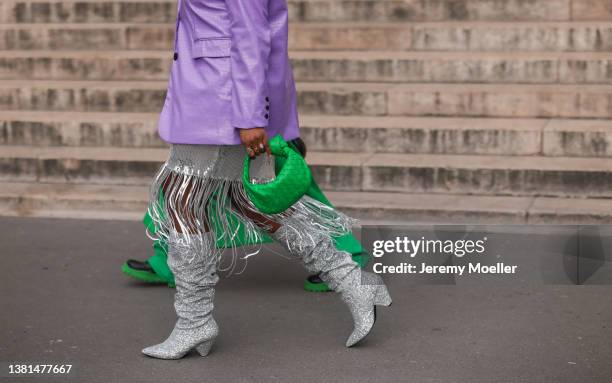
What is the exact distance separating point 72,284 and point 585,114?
3.84m

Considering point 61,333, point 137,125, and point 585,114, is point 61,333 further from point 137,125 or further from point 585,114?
point 585,114

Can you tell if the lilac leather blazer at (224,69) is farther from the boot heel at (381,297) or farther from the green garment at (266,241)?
the green garment at (266,241)

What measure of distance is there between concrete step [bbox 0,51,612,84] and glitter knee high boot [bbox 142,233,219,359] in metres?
4.38

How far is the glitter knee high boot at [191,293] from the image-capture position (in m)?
4.57

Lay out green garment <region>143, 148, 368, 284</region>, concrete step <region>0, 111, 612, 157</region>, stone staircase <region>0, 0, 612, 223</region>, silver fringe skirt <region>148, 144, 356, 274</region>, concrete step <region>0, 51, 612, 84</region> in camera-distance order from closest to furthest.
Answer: silver fringe skirt <region>148, 144, 356, 274</region> → green garment <region>143, 148, 368, 284</region> → stone staircase <region>0, 0, 612, 223</region> → concrete step <region>0, 111, 612, 157</region> → concrete step <region>0, 51, 612, 84</region>

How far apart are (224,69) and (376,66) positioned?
4551 millimetres

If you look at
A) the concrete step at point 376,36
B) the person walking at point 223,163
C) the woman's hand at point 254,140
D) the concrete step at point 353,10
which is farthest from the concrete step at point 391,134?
the woman's hand at point 254,140

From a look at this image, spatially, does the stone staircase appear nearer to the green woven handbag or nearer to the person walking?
the person walking

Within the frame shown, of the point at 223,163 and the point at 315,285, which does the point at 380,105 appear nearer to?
the point at 315,285

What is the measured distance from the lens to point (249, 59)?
4.30 metres

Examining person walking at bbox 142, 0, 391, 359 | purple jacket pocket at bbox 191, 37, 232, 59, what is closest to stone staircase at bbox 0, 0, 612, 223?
person walking at bbox 142, 0, 391, 359

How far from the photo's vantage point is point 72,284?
588 centimetres

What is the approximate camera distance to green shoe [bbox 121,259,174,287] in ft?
18.9

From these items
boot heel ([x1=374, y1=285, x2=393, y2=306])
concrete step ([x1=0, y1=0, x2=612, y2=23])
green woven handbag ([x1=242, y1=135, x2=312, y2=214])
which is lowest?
boot heel ([x1=374, y1=285, x2=393, y2=306])
